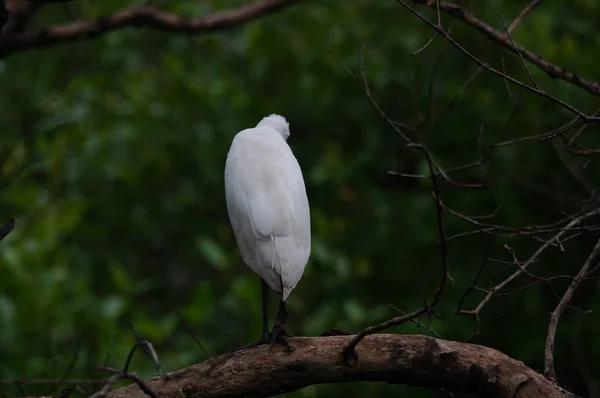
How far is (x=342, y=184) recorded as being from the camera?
6340mm

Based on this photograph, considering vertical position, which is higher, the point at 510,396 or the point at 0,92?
the point at 510,396

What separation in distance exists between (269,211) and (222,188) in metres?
3.59

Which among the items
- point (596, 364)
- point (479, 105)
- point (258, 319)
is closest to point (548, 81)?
point (479, 105)

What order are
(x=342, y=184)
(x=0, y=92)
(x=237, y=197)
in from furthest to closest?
(x=0, y=92) → (x=342, y=184) → (x=237, y=197)

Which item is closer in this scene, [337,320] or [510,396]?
[510,396]

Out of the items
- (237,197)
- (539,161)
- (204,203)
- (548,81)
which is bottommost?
(204,203)

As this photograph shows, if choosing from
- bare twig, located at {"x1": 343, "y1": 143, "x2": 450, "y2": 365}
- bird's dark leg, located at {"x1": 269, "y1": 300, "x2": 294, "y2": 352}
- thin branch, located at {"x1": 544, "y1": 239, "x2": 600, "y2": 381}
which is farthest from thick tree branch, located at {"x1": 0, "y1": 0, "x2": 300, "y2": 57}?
thin branch, located at {"x1": 544, "y1": 239, "x2": 600, "y2": 381}

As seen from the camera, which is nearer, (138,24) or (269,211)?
(269,211)

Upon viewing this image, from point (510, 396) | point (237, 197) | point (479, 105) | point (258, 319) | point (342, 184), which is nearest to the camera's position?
point (510, 396)

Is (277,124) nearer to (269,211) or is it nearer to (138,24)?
(269,211)

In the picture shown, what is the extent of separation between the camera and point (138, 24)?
17.2ft

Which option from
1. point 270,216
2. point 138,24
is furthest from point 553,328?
point 138,24

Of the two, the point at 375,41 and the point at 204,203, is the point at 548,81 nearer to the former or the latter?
the point at 375,41

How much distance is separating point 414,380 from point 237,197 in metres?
0.83
